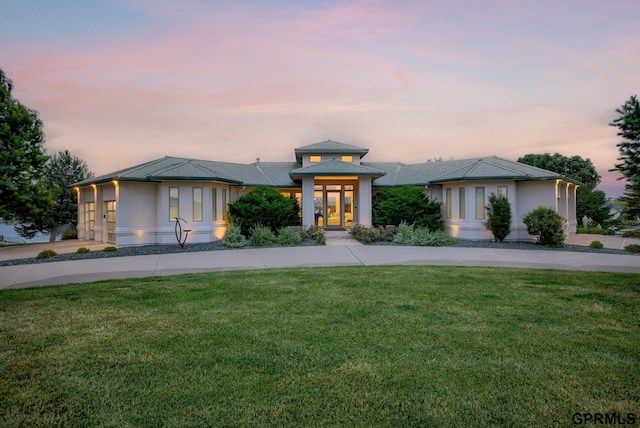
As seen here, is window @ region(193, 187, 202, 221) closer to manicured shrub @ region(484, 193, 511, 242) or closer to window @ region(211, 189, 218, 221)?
window @ region(211, 189, 218, 221)

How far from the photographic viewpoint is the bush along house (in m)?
17.4

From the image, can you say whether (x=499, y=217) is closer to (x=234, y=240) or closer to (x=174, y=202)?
(x=234, y=240)

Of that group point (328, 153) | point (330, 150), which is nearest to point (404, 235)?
point (330, 150)

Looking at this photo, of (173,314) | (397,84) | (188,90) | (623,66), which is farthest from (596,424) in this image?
(188,90)

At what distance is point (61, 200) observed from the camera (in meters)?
25.4

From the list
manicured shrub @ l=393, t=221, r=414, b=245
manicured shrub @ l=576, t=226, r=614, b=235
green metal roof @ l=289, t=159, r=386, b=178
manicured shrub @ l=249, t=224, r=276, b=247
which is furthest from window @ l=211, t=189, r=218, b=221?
manicured shrub @ l=576, t=226, r=614, b=235

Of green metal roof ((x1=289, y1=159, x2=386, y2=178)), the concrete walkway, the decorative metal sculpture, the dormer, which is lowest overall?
the concrete walkway

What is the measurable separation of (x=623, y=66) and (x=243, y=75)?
1671 cm

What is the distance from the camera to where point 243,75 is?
1778 cm

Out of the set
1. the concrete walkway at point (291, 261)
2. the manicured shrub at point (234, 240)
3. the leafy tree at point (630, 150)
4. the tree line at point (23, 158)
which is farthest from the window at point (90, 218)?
the leafy tree at point (630, 150)

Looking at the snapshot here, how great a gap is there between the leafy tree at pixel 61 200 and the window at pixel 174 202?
13.0 meters

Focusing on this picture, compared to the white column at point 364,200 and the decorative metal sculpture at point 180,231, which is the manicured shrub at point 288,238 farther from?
the white column at point 364,200

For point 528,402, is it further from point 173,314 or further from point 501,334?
point 173,314

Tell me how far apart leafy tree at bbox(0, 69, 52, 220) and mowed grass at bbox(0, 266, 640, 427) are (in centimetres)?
1374
